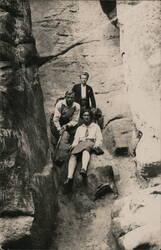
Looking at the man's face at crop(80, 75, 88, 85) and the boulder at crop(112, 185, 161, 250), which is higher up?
the man's face at crop(80, 75, 88, 85)

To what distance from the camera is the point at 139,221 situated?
849 cm

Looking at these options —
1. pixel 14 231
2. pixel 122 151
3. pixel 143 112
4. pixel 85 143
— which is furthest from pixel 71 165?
pixel 14 231

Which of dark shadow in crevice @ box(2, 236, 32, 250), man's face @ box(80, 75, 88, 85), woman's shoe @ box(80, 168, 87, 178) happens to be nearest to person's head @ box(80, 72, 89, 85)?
man's face @ box(80, 75, 88, 85)

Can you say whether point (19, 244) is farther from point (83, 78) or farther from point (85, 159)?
point (83, 78)

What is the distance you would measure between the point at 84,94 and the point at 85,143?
51.1 inches

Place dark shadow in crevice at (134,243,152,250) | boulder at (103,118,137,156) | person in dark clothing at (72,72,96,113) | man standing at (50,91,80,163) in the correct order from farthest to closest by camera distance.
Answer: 1. person in dark clothing at (72,72,96,113)
2. boulder at (103,118,137,156)
3. man standing at (50,91,80,163)
4. dark shadow in crevice at (134,243,152,250)

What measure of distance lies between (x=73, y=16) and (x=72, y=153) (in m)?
4.04

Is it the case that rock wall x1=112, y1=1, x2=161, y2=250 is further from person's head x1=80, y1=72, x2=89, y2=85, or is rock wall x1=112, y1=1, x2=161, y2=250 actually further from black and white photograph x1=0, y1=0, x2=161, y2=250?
person's head x1=80, y1=72, x2=89, y2=85

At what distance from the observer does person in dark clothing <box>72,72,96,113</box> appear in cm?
1096

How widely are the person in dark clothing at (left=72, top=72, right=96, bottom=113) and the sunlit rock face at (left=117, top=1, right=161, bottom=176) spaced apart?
3.94ft

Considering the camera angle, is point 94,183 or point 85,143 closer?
point 94,183

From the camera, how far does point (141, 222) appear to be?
847cm

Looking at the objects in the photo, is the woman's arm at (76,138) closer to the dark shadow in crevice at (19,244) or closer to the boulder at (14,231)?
the boulder at (14,231)

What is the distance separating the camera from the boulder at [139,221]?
8211 millimetres
